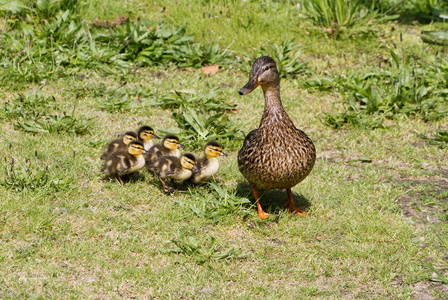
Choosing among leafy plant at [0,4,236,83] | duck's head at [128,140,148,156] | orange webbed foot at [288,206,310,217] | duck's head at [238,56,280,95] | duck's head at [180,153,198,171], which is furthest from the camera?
leafy plant at [0,4,236,83]

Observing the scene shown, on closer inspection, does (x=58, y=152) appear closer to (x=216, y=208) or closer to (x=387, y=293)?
(x=216, y=208)

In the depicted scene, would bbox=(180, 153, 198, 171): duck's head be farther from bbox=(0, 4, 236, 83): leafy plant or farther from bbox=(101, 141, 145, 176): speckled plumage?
bbox=(0, 4, 236, 83): leafy plant

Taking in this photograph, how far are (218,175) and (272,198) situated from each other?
75 centimetres

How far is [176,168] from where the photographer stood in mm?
5848

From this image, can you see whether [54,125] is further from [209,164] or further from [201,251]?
[201,251]

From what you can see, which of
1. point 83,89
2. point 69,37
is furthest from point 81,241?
point 69,37

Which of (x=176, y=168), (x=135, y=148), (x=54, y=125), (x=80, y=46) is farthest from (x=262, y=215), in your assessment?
(x=80, y=46)

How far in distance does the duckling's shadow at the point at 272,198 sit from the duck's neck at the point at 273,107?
0.86 metres

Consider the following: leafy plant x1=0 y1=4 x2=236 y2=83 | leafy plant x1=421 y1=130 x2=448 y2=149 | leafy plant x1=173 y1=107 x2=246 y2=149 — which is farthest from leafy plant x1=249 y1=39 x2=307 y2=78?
leafy plant x1=421 y1=130 x2=448 y2=149

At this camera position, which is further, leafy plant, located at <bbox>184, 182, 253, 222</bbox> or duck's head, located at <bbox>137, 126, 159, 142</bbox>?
duck's head, located at <bbox>137, 126, 159, 142</bbox>

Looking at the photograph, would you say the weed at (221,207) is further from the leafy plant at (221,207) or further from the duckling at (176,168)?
the duckling at (176,168)

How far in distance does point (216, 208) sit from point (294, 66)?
444 centimetres

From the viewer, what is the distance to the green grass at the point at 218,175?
467cm

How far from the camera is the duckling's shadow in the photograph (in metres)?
5.92
